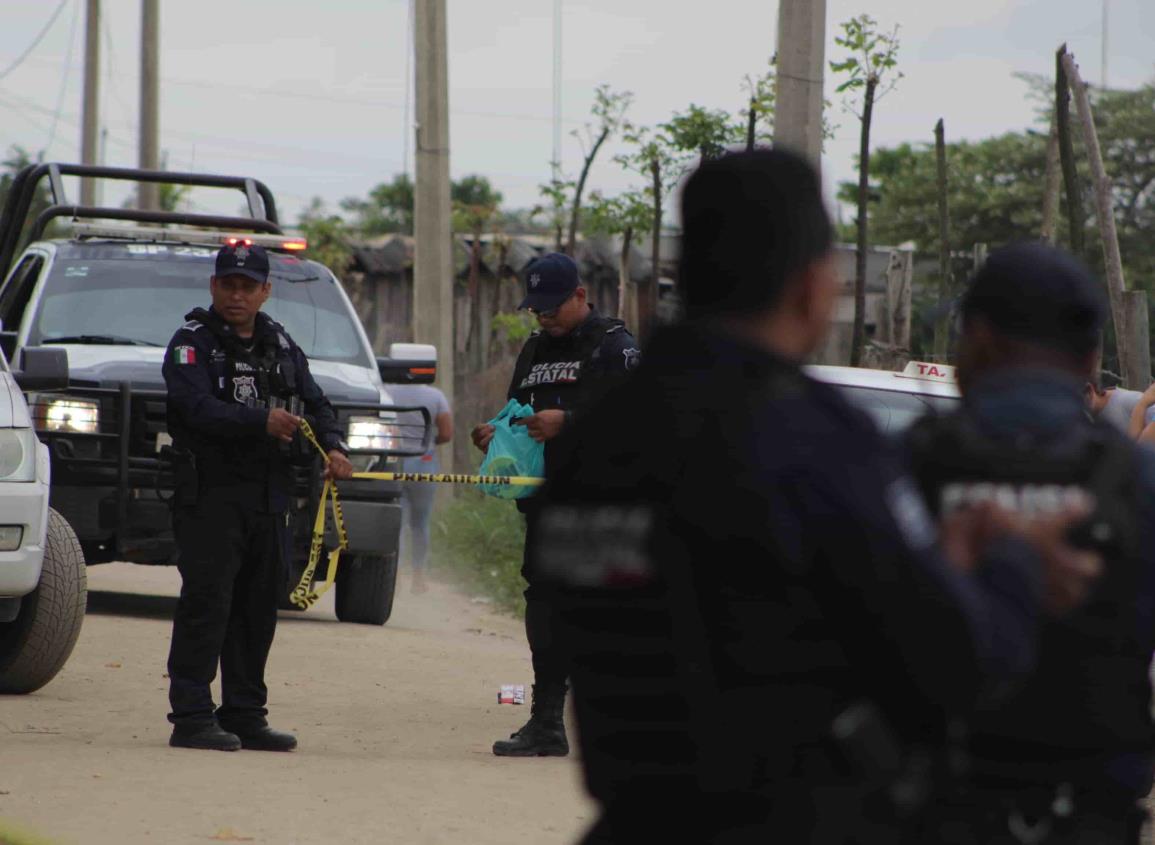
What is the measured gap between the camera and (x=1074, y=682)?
277 centimetres

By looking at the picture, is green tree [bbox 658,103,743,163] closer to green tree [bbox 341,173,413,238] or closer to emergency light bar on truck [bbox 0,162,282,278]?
emergency light bar on truck [bbox 0,162,282,278]

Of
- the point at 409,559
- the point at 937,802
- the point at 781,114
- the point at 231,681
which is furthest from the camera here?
the point at 409,559

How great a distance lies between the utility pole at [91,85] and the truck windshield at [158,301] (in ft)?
56.2

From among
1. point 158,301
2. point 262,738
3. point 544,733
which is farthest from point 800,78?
point 262,738

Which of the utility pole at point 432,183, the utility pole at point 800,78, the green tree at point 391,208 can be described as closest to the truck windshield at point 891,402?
the utility pole at point 800,78

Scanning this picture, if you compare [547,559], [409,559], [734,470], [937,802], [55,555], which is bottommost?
[409,559]

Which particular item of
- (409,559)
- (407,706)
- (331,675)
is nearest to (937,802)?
(407,706)

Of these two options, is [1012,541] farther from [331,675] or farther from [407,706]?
[331,675]

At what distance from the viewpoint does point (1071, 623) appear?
9.01ft

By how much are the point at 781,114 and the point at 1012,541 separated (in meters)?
9.50

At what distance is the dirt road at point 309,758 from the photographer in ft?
19.5

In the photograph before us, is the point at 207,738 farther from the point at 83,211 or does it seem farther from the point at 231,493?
the point at 83,211

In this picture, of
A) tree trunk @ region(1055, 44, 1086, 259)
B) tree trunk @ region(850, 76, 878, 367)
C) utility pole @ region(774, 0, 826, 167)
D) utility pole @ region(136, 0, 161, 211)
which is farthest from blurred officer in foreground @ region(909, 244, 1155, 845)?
utility pole @ region(136, 0, 161, 211)

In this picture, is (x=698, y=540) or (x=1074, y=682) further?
(x=1074, y=682)
